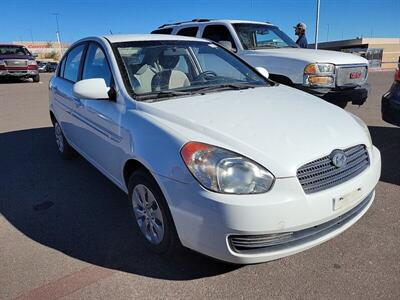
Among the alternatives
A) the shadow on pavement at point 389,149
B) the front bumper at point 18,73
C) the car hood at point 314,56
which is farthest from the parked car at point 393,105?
the front bumper at point 18,73

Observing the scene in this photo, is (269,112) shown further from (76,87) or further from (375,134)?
(375,134)

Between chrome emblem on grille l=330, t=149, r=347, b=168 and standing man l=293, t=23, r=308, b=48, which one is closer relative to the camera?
chrome emblem on grille l=330, t=149, r=347, b=168

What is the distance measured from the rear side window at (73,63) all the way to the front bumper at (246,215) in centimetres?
253

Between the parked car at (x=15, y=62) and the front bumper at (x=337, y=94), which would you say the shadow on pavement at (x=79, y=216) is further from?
the parked car at (x=15, y=62)

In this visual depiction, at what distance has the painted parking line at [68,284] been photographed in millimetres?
2514

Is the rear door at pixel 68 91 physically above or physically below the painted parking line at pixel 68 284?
above

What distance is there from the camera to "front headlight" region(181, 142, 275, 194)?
2.25 meters

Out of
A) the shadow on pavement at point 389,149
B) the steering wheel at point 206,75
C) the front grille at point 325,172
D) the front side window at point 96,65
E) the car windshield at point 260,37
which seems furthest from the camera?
the car windshield at point 260,37

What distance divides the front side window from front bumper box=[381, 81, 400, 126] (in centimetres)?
352

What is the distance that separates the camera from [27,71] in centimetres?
1869

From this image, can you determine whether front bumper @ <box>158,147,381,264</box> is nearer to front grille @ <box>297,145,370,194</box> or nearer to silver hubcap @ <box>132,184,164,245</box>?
front grille @ <box>297,145,370,194</box>

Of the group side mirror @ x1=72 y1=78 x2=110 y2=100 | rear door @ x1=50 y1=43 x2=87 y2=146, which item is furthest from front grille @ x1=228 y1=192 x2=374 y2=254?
rear door @ x1=50 y1=43 x2=87 y2=146

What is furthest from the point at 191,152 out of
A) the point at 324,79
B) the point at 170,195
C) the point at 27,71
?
the point at 27,71

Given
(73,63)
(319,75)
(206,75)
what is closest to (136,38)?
(206,75)
